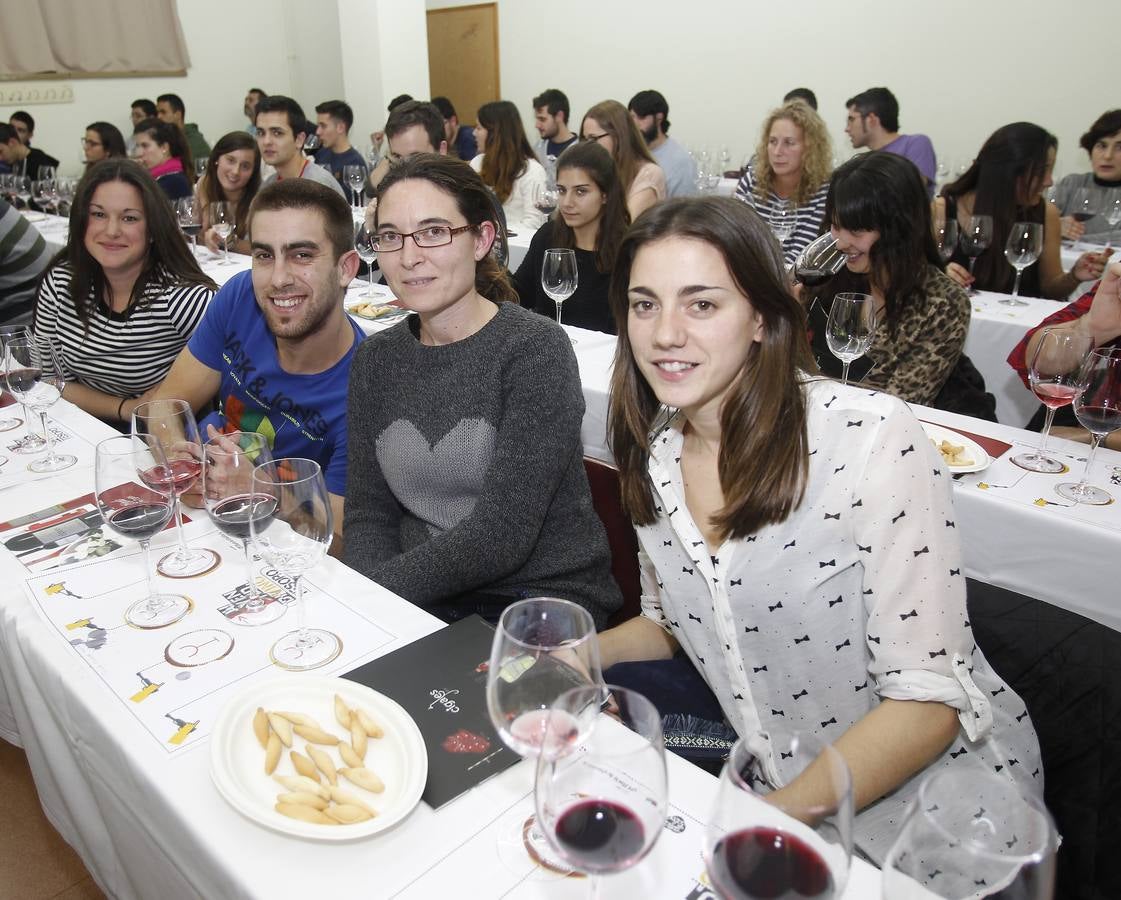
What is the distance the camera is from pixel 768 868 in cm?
63

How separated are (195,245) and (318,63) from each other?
6.36m

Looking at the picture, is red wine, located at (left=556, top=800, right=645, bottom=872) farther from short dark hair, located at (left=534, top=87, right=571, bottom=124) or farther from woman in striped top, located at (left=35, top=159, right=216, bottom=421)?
short dark hair, located at (left=534, top=87, right=571, bottom=124)

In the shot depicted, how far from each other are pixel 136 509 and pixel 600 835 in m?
0.91

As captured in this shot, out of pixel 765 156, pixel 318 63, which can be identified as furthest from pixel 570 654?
pixel 318 63

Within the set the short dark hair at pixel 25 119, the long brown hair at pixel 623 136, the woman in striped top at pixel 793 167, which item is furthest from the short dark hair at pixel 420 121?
the short dark hair at pixel 25 119

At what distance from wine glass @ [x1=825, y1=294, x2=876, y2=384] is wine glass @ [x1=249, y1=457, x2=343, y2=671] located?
1.43m

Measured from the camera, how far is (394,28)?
7820 mm

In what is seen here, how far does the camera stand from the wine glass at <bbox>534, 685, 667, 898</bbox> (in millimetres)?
641

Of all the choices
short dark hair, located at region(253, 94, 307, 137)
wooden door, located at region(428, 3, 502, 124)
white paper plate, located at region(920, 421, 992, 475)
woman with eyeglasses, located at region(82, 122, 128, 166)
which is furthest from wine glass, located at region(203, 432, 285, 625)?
wooden door, located at region(428, 3, 502, 124)

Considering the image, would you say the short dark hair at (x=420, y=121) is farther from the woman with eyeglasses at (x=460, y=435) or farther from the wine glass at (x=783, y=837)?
the wine glass at (x=783, y=837)

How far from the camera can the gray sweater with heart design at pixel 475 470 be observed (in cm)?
151

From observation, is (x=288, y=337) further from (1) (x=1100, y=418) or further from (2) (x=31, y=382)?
(1) (x=1100, y=418)

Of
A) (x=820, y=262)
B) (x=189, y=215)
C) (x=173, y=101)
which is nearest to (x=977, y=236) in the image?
(x=820, y=262)

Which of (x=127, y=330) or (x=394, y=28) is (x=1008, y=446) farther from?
(x=394, y=28)
